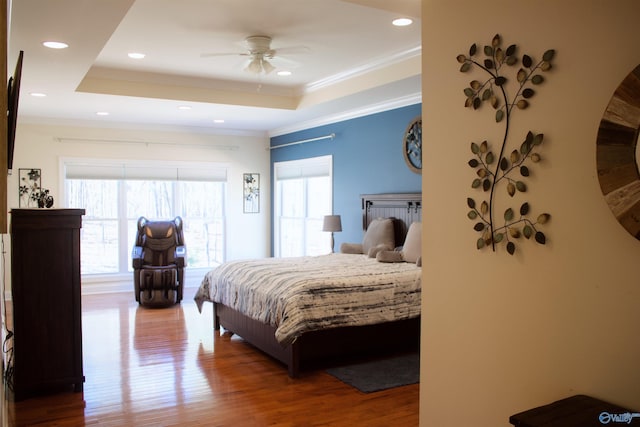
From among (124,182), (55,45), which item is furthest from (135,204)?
(55,45)

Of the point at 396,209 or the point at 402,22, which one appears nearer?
the point at 402,22

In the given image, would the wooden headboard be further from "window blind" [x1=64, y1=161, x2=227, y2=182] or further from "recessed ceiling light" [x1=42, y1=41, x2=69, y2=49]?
"recessed ceiling light" [x1=42, y1=41, x2=69, y2=49]

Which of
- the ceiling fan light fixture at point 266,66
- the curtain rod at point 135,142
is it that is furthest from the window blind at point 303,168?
the ceiling fan light fixture at point 266,66

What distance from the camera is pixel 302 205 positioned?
8203 millimetres

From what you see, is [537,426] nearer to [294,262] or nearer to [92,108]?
[294,262]

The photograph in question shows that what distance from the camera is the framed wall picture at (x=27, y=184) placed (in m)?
7.43

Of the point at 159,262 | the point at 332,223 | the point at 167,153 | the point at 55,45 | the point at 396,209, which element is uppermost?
the point at 55,45

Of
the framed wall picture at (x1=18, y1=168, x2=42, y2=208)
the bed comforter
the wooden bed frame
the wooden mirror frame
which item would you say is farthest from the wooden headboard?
the framed wall picture at (x1=18, y1=168, x2=42, y2=208)

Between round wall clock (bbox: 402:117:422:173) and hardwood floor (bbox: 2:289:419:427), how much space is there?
2491mm

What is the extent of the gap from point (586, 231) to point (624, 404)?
0.54 metres

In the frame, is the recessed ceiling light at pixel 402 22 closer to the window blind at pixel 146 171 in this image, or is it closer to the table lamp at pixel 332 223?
the table lamp at pixel 332 223

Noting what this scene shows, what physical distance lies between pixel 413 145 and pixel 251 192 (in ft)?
12.4

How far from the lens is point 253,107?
657cm

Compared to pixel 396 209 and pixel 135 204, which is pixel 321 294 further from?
pixel 135 204
